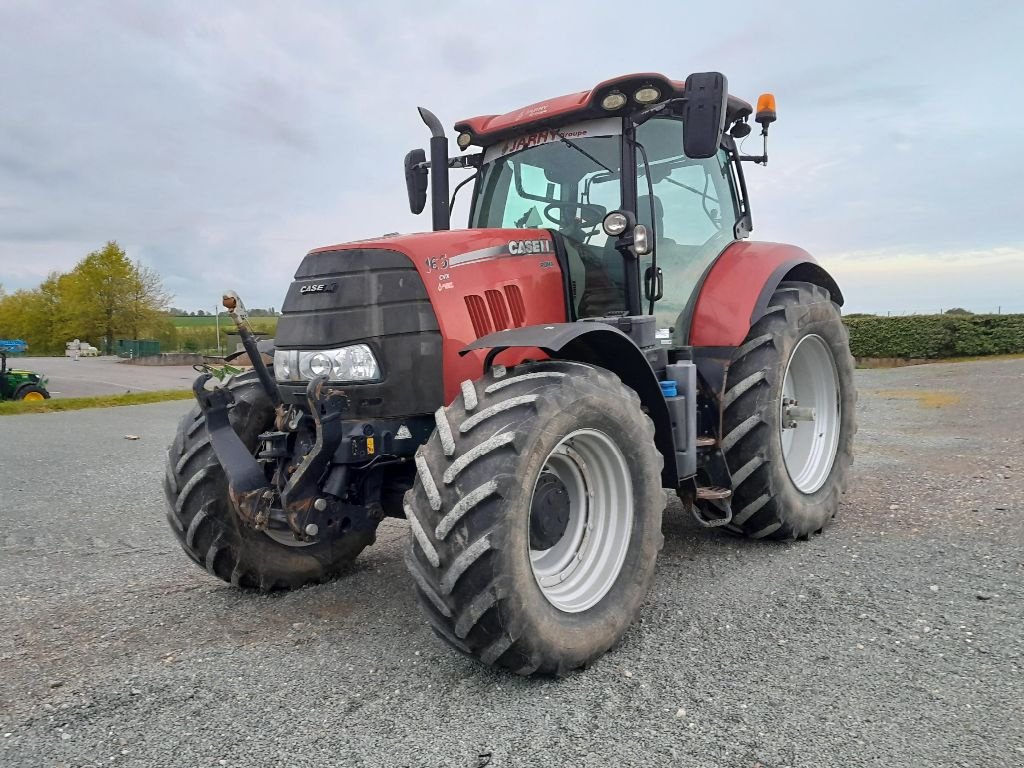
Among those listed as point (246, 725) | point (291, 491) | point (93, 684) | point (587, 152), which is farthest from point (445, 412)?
point (587, 152)

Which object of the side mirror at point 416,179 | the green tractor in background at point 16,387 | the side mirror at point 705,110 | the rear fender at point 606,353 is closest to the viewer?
the rear fender at point 606,353

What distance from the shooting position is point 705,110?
371cm

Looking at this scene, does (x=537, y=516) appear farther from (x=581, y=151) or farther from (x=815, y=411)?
(x=815, y=411)

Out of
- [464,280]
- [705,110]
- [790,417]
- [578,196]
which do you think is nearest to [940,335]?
[790,417]

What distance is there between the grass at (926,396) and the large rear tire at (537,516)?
37.6ft

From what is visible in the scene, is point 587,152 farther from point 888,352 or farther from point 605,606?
point 888,352

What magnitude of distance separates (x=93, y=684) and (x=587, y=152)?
3478 millimetres

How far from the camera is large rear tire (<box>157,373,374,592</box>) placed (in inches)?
153

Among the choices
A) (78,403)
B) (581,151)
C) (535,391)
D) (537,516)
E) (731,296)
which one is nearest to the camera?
(535,391)

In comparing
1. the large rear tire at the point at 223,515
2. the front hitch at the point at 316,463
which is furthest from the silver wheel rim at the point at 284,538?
the front hitch at the point at 316,463

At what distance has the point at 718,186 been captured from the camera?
16.9 ft

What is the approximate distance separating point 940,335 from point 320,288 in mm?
25314

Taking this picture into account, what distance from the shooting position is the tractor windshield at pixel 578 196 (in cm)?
431

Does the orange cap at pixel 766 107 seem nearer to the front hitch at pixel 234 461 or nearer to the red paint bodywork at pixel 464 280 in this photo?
the red paint bodywork at pixel 464 280
